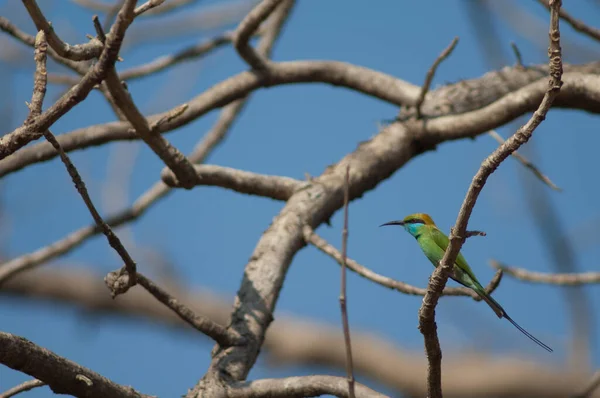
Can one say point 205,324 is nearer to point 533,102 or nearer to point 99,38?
point 99,38

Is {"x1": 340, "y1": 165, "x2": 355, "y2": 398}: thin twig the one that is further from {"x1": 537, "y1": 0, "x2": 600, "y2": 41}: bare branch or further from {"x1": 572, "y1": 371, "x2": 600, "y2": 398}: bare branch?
{"x1": 537, "y1": 0, "x2": 600, "y2": 41}: bare branch

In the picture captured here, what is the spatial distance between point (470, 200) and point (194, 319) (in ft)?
3.87

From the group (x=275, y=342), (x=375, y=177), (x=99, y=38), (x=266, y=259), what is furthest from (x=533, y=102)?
(x=275, y=342)

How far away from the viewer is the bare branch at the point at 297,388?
88.0 inches

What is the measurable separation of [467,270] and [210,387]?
1.22 metres

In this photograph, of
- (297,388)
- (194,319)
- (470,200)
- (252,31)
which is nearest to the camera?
(470,200)

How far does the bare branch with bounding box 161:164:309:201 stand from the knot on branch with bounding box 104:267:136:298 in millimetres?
953

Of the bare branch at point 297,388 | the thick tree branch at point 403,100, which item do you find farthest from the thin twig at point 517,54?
the bare branch at point 297,388

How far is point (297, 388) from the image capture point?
7.73 feet

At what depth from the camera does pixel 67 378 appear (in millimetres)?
2061

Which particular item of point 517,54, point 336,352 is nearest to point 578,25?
point 517,54

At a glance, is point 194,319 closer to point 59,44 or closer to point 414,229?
point 59,44

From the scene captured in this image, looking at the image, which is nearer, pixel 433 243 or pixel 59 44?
pixel 59 44

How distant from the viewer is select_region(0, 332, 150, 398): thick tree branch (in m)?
1.95
